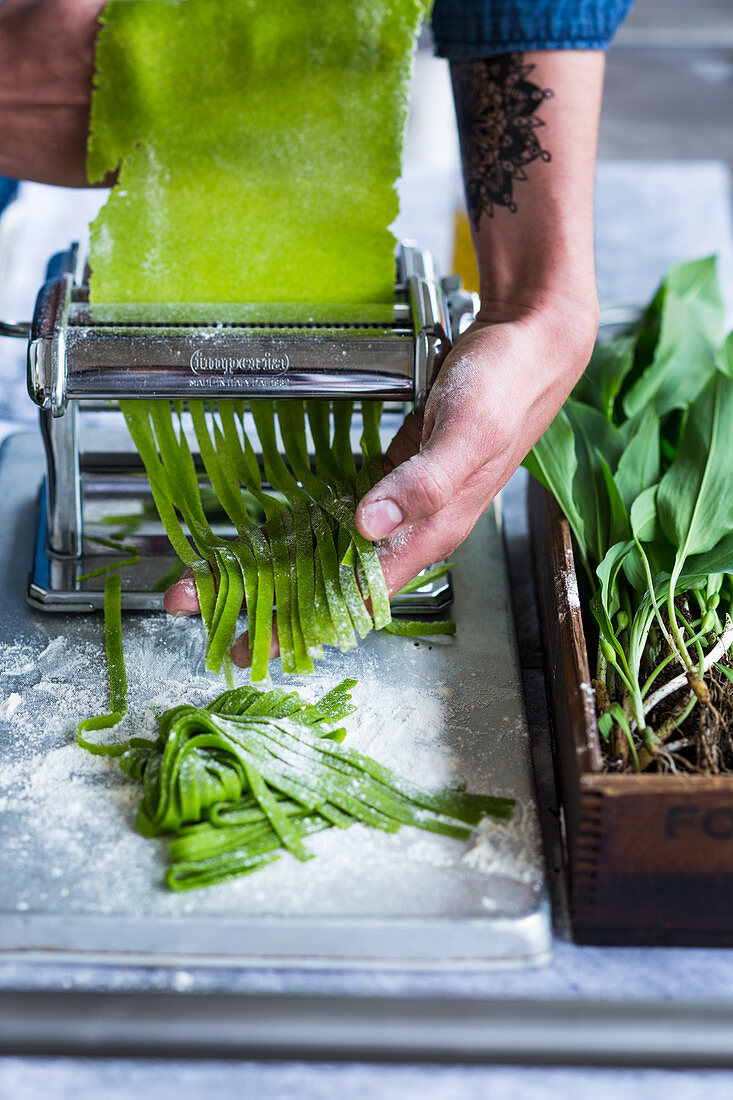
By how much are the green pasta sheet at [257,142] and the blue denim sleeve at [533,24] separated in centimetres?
10

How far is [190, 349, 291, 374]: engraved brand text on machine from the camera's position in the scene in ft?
3.36

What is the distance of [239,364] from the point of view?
103 cm

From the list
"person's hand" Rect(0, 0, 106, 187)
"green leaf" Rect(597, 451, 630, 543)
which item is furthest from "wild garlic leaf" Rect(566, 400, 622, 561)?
"person's hand" Rect(0, 0, 106, 187)

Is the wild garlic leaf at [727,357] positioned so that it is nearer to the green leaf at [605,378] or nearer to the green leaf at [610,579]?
the green leaf at [605,378]

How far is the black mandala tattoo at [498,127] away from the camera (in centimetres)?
116

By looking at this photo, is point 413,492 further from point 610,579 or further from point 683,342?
point 683,342

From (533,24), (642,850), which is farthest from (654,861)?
(533,24)

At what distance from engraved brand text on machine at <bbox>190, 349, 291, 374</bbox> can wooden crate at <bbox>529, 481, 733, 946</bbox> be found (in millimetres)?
425

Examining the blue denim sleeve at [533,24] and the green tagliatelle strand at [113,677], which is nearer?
the green tagliatelle strand at [113,677]

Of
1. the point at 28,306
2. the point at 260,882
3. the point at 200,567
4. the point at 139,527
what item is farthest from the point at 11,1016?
the point at 28,306

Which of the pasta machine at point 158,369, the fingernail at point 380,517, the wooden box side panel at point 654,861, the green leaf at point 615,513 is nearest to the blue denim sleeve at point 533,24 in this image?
the pasta machine at point 158,369

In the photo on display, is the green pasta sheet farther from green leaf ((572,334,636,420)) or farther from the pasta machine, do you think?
green leaf ((572,334,636,420))

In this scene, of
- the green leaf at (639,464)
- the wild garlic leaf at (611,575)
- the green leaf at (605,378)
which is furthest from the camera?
the green leaf at (605,378)

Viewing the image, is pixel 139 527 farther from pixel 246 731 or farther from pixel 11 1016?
pixel 11 1016
